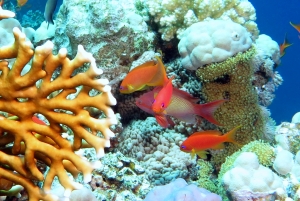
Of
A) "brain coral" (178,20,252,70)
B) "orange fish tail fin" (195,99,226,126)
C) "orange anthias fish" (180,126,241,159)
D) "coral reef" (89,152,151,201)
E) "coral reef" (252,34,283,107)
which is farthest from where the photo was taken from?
"coral reef" (252,34,283,107)

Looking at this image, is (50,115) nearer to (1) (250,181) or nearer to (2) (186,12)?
(1) (250,181)

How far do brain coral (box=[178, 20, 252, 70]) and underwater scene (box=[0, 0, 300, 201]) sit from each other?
1cm

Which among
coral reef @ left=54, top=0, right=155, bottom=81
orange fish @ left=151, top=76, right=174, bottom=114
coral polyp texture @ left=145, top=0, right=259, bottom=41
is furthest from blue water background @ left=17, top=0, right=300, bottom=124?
orange fish @ left=151, top=76, right=174, bottom=114

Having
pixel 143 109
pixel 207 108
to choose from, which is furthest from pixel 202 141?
pixel 143 109

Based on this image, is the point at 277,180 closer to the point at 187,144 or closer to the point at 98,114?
the point at 187,144

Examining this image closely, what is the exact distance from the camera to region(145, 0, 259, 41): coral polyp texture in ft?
15.3

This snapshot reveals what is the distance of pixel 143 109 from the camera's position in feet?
11.5

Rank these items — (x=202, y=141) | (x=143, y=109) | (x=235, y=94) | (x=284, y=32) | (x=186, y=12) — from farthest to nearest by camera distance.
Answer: (x=284, y=32), (x=186, y=12), (x=235, y=94), (x=143, y=109), (x=202, y=141)

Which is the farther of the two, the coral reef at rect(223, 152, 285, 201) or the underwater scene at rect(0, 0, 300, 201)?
the coral reef at rect(223, 152, 285, 201)

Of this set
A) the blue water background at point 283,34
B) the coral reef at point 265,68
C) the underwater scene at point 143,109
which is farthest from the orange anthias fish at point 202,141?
the blue water background at point 283,34

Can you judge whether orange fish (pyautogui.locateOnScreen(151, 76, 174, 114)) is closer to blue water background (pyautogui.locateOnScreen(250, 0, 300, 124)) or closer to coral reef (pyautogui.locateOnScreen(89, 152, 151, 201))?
coral reef (pyautogui.locateOnScreen(89, 152, 151, 201))

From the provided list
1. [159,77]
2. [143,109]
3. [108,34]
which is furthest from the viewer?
[108,34]

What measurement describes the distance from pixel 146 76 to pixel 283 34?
3367cm

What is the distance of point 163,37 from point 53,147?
137 inches
